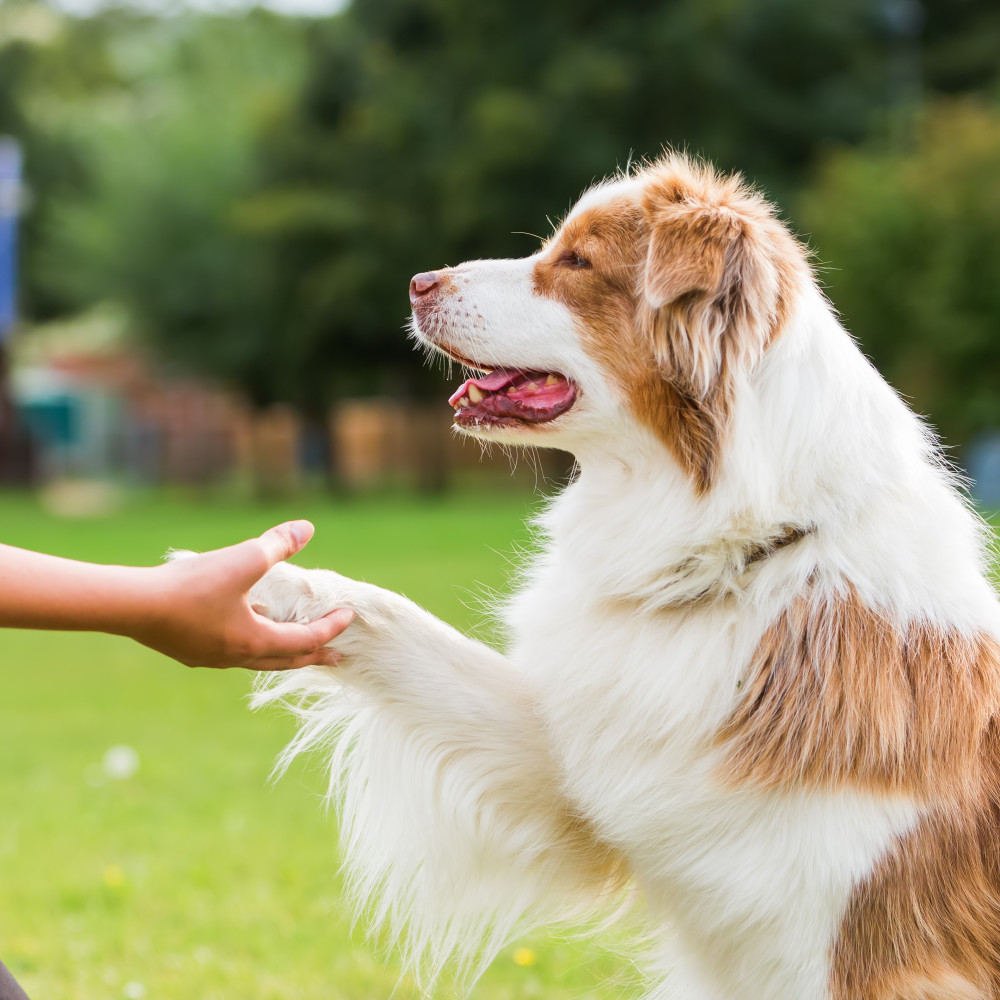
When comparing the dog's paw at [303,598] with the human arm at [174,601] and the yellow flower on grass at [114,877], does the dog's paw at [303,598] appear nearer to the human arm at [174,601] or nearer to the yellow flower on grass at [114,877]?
the human arm at [174,601]

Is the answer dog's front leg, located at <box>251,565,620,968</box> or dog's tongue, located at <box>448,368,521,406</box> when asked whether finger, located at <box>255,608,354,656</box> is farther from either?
dog's tongue, located at <box>448,368,521,406</box>

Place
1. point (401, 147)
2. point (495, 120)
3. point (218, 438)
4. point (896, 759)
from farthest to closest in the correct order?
point (218, 438)
point (401, 147)
point (495, 120)
point (896, 759)

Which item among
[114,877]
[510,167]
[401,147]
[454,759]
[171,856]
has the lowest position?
[401,147]

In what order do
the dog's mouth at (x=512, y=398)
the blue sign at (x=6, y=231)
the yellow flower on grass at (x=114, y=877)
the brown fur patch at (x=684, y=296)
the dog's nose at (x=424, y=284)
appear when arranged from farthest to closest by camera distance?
the blue sign at (x=6, y=231), the yellow flower on grass at (x=114, y=877), the dog's nose at (x=424, y=284), the dog's mouth at (x=512, y=398), the brown fur patch at (x=684, y=296)

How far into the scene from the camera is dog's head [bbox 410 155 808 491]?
322 cm

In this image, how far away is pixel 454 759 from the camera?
3.43 m

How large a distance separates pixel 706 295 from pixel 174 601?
143 cm

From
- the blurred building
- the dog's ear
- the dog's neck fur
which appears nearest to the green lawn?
the dog's neck fur

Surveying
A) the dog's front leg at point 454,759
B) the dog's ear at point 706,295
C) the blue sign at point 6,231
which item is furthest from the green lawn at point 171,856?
the blue sign at point 6,231

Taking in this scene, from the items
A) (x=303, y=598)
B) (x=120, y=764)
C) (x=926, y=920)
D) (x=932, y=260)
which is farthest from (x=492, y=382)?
(x=932, y=260)

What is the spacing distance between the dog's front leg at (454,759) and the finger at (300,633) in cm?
14

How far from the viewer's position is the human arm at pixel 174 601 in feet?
8.54

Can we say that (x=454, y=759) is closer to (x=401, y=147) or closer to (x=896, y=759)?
(x=896, y=759)

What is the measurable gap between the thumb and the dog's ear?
3.18ft
